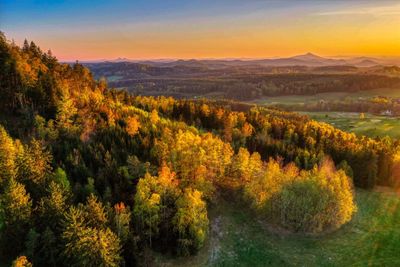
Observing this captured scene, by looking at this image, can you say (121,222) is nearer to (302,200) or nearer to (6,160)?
(6,160)

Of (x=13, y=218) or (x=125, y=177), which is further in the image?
(x=125, y=177)

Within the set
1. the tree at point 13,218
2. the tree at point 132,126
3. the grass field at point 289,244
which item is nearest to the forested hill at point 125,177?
the tree at point 13,218

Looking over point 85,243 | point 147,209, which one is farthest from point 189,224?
point 85,243

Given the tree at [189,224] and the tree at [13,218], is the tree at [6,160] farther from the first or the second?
the tree at [189,224]

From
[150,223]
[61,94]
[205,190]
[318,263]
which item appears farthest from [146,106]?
[318,263]

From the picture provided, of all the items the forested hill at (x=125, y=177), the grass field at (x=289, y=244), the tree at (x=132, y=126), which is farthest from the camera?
the tree at (x=132, y=126)

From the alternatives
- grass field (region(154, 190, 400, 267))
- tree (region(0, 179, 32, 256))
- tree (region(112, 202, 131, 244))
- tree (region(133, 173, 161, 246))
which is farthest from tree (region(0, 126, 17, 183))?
grass field (region(154, 190, 400, 267))
